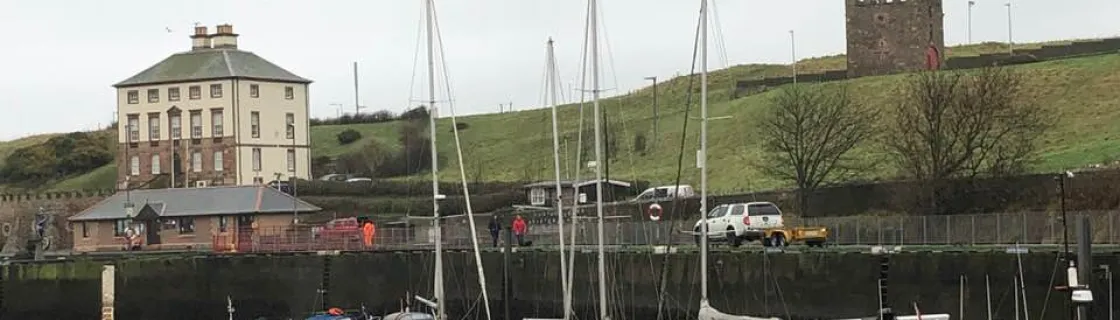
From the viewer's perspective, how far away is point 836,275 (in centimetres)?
5516

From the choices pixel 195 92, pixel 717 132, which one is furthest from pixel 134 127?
pixel 717 132

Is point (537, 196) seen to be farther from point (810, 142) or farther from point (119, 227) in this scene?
point (119, 227)

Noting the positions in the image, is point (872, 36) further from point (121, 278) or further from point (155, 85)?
point (121, 278)

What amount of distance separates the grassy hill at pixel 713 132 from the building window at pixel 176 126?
17.2 meters

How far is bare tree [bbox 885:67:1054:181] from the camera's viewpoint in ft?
262

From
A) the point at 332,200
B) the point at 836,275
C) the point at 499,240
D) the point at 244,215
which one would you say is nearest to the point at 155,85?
the point at 332,200

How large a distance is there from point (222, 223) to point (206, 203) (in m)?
2.36

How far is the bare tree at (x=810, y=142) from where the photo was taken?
293 ft

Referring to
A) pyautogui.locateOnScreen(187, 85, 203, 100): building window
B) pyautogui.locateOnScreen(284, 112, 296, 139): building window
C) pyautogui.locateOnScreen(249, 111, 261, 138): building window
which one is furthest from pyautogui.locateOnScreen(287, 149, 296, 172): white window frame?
pyautogui.locateOnScreen(187, 85, 203, 100): building window

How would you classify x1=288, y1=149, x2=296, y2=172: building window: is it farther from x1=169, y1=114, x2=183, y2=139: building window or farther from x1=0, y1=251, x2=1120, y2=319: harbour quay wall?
x1=0, y1=251, x2=1120, y2=319: harbour quay wall

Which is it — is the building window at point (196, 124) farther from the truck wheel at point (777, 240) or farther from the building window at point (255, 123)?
the truck wheel at point (777, 240)

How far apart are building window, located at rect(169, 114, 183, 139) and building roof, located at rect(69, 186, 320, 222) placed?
16.7m

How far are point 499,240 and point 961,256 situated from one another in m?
34.0

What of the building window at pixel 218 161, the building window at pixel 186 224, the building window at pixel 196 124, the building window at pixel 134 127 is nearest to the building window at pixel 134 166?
the building window at pixel 134 127
